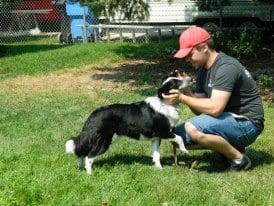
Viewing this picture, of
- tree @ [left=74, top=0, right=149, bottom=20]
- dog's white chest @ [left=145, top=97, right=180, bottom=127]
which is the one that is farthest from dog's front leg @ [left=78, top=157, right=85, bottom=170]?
tree @ [left=74, top=0, right=149, bottom=20]

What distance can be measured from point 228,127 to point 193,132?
13.6 inches

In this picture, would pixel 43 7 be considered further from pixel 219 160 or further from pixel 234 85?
pixel 234 85

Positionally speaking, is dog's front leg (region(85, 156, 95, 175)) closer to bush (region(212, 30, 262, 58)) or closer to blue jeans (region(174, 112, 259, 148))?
blue jeans (region(174, 112, 259, 148))

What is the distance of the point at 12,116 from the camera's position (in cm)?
923

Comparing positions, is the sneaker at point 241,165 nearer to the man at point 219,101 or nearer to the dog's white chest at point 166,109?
the man at point 219,101

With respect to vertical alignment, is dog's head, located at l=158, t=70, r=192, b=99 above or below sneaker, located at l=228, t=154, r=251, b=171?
above

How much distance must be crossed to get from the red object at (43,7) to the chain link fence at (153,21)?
0.82 meters

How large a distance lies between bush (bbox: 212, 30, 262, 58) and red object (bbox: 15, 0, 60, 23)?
981cm

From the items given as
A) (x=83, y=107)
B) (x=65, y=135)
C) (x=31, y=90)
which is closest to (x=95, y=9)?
(x=31, y=90)

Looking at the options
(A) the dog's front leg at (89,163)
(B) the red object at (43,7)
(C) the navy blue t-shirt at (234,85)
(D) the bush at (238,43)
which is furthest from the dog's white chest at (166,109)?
(B) the red object at (43,7)

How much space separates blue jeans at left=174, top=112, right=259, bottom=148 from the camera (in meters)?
5.82

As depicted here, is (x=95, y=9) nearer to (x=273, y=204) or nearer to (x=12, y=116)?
(x=12, y=116)

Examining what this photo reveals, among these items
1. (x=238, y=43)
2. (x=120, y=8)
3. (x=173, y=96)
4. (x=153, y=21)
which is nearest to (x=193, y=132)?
(x=173, y=96)

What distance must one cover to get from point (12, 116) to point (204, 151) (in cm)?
356
